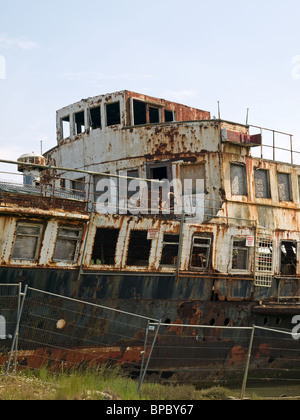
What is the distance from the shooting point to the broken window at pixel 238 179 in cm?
1727

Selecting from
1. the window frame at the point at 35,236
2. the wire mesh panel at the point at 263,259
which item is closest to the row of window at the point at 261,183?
the wire mesh panel at the point at 263,259

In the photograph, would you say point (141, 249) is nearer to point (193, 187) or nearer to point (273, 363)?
point (193, 187)

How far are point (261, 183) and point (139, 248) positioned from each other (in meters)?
5.37

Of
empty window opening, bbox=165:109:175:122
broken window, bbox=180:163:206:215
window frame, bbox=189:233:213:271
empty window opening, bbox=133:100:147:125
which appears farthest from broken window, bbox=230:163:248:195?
empty window opening, bbox=133:100:147:125

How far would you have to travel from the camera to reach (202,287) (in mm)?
15844

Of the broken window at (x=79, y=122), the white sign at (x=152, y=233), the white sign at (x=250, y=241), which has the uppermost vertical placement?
the broken window at (x=79, y=122)

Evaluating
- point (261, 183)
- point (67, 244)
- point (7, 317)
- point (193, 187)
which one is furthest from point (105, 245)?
point (261, 183)

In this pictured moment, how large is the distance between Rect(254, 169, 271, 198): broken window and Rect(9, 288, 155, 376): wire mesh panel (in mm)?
6536

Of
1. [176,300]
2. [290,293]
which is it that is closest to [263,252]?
[290,293]

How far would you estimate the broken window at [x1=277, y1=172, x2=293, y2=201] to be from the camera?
18531 mm

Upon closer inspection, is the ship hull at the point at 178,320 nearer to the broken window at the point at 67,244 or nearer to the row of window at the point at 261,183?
the broken window at the point at 67,244

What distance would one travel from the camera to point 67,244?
46.8ft

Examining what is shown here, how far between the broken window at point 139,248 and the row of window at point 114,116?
17.7 ft

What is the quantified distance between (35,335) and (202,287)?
220 inches
